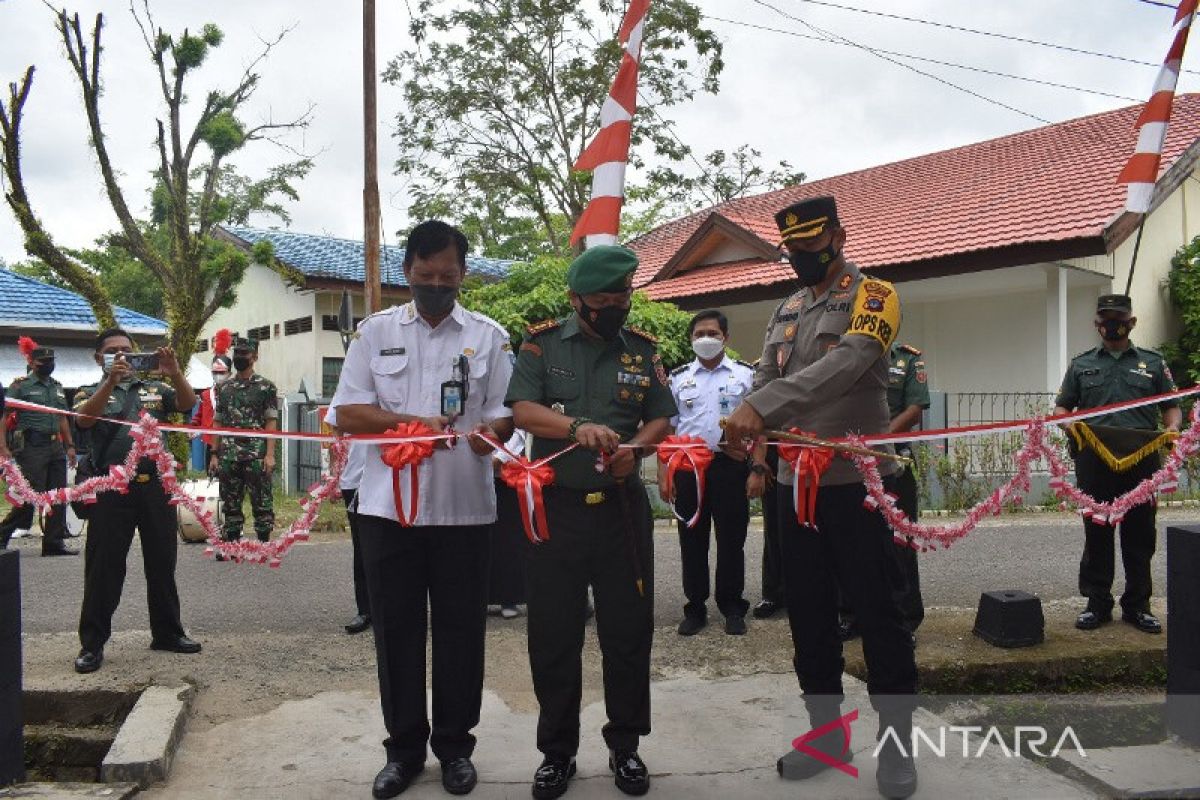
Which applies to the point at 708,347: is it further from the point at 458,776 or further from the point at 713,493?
the point at 458,776

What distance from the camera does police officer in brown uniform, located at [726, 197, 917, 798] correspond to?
332 cm

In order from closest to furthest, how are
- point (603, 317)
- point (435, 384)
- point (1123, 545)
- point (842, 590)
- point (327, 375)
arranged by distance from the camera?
1. point (603, 317)
2. point (842, 590)
3. point (435, 384)
4. point (1123, 545)
5. point (327, 375)

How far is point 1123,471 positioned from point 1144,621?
0.87 meters

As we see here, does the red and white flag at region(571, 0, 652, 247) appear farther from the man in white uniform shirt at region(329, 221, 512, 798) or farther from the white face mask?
the man in white uniform shirt at region(329, 221, 512, 798)

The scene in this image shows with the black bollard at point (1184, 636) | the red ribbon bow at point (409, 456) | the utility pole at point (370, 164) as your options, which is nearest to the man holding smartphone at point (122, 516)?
the red ribbon bow at point (409, 456)

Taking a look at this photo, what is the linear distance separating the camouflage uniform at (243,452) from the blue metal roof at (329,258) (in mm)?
12246

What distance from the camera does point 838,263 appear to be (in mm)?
3621

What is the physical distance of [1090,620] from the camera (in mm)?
A: 5516

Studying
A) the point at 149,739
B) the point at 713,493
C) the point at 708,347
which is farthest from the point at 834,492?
the point at 149,739

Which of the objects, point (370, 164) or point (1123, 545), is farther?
point (370, 164)

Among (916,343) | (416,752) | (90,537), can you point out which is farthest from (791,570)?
(916,343)

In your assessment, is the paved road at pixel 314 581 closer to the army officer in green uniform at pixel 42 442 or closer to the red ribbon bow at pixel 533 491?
the army officer in green uniform at pixel 42 442

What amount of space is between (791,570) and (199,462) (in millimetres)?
19102

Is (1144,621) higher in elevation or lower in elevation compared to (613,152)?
lower
